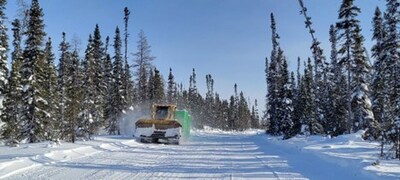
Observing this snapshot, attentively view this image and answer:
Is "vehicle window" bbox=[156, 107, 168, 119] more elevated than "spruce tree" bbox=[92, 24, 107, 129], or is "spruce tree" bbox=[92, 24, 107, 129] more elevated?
"spruce tree" bbox=[92, 24, 107, 129]

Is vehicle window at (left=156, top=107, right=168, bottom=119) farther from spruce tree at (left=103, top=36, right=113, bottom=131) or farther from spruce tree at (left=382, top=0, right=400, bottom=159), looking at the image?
spruce tree at (left=103, top=36, right=113, bottom=131)

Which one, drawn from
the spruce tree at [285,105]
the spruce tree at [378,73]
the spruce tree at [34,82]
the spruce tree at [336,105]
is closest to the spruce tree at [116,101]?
the spruce tree at [34,82]

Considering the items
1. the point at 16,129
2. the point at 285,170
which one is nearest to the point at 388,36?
the point at 285,170

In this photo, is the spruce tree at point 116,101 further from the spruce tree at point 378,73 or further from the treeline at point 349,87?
the spruce tree at point 378,73

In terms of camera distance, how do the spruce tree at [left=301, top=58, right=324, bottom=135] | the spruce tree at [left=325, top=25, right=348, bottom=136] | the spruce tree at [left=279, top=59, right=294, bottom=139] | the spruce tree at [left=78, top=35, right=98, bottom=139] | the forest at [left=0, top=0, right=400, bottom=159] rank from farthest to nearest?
the spruce tree at [left=325, top=25, right=348, bottom=136] < the spruce tree at [left=279, top=59, right=294, bottom=139] < the spruce tree at [left=301, top=58, right=324, bottom=135] < the spruce tree at [left=78, top=35, right=98, bottom=139] < the forest at [left=0, top=0, right=400, bottom=159]

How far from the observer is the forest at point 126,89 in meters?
28.1

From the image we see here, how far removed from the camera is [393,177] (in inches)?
416

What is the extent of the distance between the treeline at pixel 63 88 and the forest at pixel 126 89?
0.07 m

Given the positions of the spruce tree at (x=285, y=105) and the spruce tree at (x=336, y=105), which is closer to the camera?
the spruce tree at (x=285, y=105)

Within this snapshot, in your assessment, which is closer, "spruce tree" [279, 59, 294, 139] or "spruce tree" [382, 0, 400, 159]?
"spruce tree" [382, 0, 400, 159]

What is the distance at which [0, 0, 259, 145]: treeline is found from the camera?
28681 mm

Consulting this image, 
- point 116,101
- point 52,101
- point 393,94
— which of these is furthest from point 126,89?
point 393,94

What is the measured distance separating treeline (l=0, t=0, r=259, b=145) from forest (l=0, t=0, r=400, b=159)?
7 cm

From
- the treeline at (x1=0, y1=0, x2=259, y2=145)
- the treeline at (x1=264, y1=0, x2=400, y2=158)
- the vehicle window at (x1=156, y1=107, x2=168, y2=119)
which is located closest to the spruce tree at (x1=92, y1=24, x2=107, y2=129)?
the treeline at (x1=0, y1=0, x2=259, y2=145)
